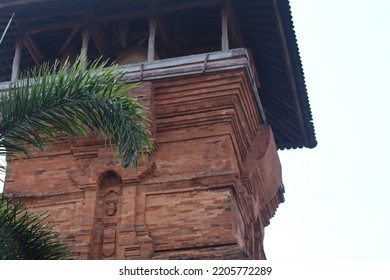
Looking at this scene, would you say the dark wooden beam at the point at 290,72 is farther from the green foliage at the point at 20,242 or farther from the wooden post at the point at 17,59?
the green foliage at the point at 20,242

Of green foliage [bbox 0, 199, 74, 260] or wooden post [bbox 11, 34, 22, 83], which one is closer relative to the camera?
green foliage [bbox 0, 199, 74, 260]

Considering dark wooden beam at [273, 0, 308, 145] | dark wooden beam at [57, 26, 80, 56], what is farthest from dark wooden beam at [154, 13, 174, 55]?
dark wooden beam at [273, 0, 308, 145]

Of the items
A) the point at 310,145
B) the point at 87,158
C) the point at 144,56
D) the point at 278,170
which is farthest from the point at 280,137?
the point at 87,158

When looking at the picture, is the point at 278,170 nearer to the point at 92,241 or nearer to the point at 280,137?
the point at 280,137

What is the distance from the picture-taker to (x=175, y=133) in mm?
12250

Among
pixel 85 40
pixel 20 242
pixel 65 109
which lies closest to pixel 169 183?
pixel 85 40

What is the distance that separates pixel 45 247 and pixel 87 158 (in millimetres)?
4540

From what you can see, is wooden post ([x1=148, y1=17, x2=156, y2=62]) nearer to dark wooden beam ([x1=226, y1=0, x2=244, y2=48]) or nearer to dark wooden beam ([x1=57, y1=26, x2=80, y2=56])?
dark wooden beam ([x1=226, y1=0, x2=244, y2=48])

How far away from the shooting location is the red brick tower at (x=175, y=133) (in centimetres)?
1141

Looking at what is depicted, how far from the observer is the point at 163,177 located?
1181cm

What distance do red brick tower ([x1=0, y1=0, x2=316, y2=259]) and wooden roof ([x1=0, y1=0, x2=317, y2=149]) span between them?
0.02m

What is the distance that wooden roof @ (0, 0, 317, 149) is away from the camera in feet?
43.3

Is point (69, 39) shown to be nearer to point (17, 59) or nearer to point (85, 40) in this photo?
point (85, 40)

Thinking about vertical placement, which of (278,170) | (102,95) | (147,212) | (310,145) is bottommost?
(102,95)
